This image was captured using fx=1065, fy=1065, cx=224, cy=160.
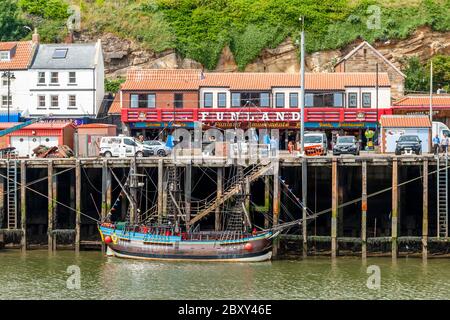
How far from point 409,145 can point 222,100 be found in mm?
19070

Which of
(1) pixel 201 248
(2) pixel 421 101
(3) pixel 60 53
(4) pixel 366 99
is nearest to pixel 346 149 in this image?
(1) pixel 201 248

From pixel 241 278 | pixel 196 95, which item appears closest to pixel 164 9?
pixel 196 95

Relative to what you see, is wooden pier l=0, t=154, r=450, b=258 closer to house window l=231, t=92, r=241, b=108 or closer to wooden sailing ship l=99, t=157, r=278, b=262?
wooden sailing ship l=99, t=157, r=278, b=262

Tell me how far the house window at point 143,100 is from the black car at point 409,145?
2140 cm

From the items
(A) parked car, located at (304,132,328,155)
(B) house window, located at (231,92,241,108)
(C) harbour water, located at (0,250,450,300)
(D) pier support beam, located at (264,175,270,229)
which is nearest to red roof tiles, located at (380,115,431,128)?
(A) parked car, located at (304,132,328,155)

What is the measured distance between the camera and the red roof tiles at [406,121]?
66.9 metres

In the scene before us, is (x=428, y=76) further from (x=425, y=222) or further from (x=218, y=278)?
(x=218, y=278)

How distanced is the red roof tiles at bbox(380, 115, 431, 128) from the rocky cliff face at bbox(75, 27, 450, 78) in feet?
82.3

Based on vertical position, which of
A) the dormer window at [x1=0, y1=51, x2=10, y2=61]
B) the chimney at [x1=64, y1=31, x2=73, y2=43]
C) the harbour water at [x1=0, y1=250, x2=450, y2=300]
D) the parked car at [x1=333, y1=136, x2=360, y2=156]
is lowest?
the harbour water at [x1=0, y1=250, x2=450, y2=300]

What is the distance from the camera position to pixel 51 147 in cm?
6600

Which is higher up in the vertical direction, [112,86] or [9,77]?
[112,86]

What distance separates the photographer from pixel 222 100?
7800cm

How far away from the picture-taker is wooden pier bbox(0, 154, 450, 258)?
2232 inches

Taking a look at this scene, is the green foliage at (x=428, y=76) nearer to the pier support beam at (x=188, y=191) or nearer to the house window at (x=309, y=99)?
the house window at (x=309, y=99)
